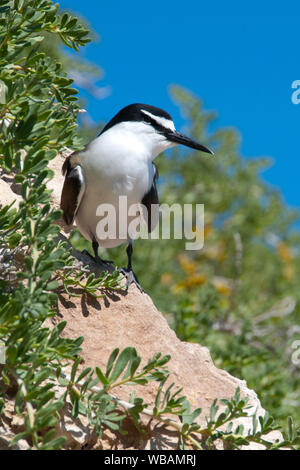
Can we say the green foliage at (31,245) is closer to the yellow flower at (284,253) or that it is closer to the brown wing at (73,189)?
the brown wing at (73,189)

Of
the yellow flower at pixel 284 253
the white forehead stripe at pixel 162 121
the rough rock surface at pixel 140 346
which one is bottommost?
the rough rock surface at pixel 140 346

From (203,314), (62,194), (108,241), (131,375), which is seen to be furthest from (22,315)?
(203,314)

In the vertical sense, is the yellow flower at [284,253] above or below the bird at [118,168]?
above

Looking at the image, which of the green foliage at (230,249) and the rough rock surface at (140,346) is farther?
the green foliage at (230,249)

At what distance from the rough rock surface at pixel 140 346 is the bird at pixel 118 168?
0.35m

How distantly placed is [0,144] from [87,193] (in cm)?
142

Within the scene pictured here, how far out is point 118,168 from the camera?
12.5ft

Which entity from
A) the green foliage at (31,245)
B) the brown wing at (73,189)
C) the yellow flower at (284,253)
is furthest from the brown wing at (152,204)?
the yellow flower at (284,253)

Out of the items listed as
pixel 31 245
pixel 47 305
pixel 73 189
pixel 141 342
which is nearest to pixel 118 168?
pixel 73 189

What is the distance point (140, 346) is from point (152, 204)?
1322mm

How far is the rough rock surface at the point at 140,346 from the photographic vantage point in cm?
274

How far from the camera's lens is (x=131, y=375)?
2527 mm

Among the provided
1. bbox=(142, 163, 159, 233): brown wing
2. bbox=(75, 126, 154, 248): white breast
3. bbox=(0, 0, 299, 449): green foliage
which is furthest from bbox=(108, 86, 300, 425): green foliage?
bbox=(75, 126, 154, 248): white breast

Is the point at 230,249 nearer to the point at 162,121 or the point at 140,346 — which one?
the point at 162,121
